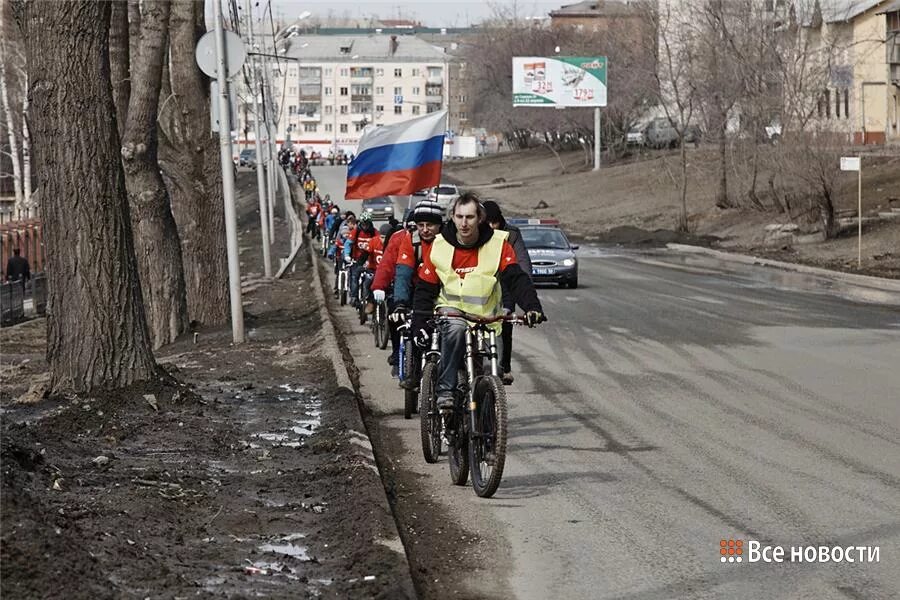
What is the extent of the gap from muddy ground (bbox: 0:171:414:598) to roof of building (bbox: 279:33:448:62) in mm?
168930

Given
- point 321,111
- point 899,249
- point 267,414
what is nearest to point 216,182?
point 267,414

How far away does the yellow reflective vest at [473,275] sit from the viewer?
9531 mm

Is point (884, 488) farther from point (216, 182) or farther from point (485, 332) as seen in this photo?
point (216, 182)

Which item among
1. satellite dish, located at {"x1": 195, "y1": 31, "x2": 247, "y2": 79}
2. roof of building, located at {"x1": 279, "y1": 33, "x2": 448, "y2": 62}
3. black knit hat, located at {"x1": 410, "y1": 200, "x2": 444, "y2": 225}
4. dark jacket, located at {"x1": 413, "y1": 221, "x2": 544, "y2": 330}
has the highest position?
roof of building, located at {"x1": 279, "y1": 33, "x2": 448, "y2": 62}

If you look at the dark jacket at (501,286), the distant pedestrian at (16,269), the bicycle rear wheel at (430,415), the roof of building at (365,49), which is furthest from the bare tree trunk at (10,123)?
the roof of building at (365,49)

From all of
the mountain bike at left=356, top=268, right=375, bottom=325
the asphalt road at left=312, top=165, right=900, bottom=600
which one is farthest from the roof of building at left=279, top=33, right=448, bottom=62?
the asphalt road at left=312, top=165, right=900, bottom=600

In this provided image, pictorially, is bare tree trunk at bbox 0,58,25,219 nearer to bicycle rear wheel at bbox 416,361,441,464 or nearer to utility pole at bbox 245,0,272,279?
utility pole at bbox 245,0,272,279

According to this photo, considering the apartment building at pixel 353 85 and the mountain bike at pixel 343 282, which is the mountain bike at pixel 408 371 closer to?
the mountain bike at pixel 343 282

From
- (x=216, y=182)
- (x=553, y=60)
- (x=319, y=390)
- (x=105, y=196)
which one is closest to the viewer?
(x=105, y=196)

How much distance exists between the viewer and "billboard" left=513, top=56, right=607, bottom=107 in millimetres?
86438

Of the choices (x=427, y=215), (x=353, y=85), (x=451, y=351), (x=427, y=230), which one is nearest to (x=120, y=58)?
(x=427, y=215)

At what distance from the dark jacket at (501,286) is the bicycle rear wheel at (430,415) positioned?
0.47 metres

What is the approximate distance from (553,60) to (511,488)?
3148 inches

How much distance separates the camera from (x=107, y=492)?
8.39 m
